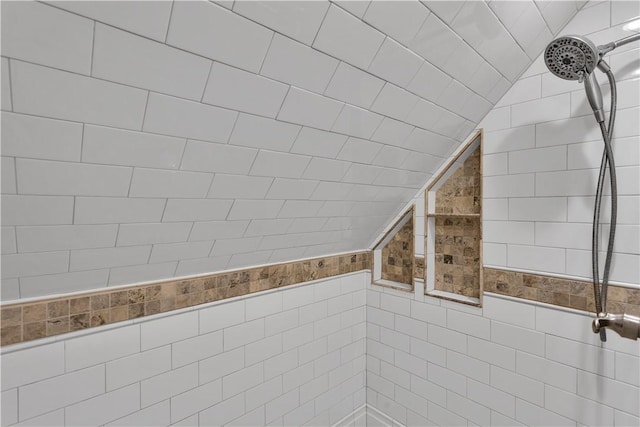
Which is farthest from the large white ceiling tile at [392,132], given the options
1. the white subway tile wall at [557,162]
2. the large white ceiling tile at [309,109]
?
the white subway tile wall at [557,162]

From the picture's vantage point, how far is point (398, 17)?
0.86m

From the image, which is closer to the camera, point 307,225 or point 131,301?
point 131,301

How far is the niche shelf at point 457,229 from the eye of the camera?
1.59 m

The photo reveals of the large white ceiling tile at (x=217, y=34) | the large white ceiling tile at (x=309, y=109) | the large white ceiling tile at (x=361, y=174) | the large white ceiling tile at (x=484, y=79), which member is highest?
the large white ceiling tile at (x=484, y=79)

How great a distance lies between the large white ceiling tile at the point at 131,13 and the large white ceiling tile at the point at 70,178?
1.15ft

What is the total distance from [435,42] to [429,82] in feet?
0.52

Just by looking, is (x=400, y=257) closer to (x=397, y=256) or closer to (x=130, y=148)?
(x=397, y=256)

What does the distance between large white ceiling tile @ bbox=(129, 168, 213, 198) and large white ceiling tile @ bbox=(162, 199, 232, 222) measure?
0.03 m

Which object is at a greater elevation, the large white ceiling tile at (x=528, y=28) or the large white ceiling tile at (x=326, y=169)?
the large white ceiling tile at (x=528, y=28)

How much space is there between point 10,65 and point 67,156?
0.71 ft

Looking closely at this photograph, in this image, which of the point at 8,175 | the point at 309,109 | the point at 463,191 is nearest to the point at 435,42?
the point at 309,109

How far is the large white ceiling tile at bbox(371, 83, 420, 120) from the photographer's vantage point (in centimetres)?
108

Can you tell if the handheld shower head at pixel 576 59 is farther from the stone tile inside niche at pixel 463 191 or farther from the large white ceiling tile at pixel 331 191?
the large white ceiling tile at pixel 331 191

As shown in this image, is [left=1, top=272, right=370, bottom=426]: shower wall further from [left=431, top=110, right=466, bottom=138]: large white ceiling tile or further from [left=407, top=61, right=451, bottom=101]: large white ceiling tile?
[left=407, top=61, right=451, bottom=101]: large white ceiling tile
